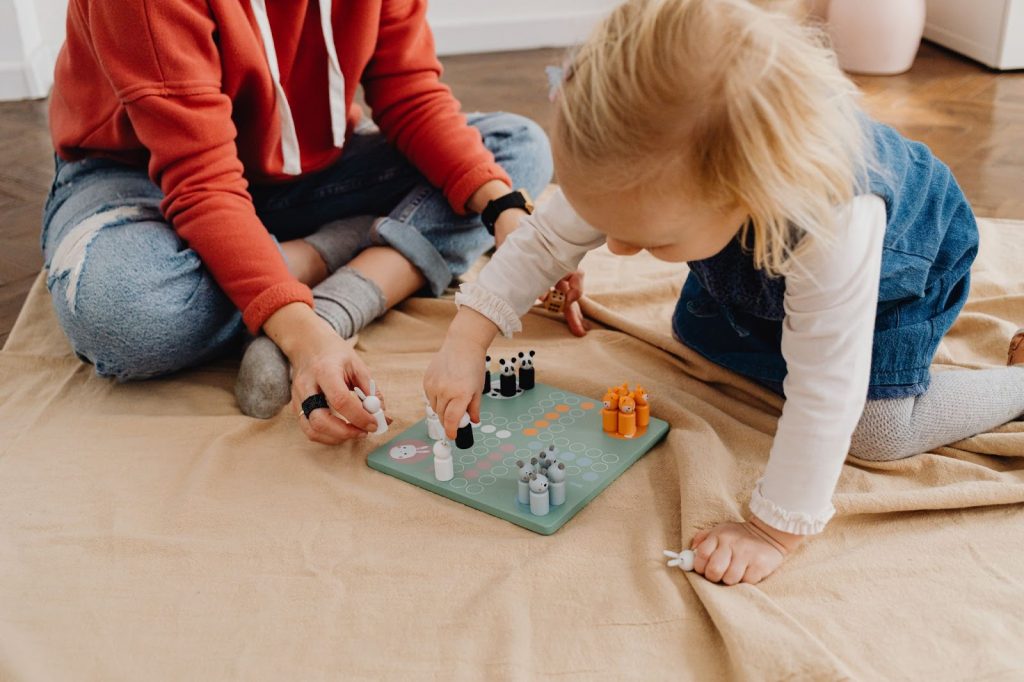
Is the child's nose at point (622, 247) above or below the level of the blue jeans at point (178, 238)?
above

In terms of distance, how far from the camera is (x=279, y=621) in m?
0.90

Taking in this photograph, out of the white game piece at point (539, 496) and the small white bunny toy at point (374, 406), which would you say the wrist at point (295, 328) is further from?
the white game piece at point (539, 496)

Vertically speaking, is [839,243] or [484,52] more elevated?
[839,243]

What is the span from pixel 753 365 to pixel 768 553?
303mm

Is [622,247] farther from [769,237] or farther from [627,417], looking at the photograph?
[627,417]

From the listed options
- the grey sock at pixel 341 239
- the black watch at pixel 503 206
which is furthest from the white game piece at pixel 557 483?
the grey sock at pixel 341 239

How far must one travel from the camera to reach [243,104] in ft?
4.26

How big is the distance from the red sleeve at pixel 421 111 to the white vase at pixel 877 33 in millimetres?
1580

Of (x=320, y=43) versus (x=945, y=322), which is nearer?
(x=945, y=322)

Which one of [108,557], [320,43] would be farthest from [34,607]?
→ [320,43]

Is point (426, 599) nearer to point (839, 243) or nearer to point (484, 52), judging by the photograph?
point (839, 243)

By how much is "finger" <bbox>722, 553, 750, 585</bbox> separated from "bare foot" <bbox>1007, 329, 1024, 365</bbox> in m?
0.52

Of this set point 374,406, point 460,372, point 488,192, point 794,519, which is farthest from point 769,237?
point 488,192

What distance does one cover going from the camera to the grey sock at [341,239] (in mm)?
1460
